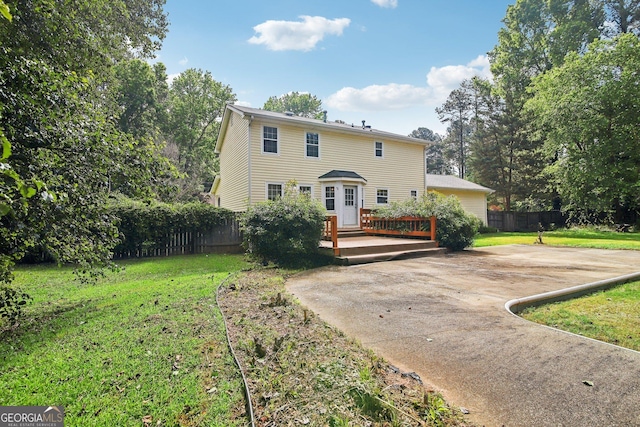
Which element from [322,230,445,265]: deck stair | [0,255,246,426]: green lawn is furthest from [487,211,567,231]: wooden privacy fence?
[0,255,246,426]: green lawn

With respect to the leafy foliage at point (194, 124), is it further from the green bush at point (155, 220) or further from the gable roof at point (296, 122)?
the green bush at point (155, 220)

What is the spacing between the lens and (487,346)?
302 centimetres

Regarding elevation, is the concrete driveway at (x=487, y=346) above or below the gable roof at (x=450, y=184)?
below

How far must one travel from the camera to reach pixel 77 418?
2.04m

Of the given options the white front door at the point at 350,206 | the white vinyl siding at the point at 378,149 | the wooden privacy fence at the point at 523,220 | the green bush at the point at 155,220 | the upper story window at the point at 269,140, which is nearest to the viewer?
the green bush at the point at 155,220

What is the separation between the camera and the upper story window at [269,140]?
13.5m

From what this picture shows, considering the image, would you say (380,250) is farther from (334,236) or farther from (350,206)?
(350,206)

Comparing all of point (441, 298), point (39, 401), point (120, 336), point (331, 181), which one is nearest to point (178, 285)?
point (120, 336)

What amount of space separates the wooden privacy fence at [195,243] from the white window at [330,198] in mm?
4616

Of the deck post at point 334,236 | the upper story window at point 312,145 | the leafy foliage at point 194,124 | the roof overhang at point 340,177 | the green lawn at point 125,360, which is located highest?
the leafy foliage at point 194,124

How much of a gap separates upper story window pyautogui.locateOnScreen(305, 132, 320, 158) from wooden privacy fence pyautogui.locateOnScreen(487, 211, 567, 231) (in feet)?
54.8

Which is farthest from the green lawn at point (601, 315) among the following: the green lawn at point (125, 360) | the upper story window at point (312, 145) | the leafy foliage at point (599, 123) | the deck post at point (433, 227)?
the leafy foliage at point (599, 123)

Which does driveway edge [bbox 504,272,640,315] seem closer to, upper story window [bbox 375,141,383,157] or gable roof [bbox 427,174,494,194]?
upper story window [bbox 375,141,383,157]

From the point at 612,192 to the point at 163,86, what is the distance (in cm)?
3320
